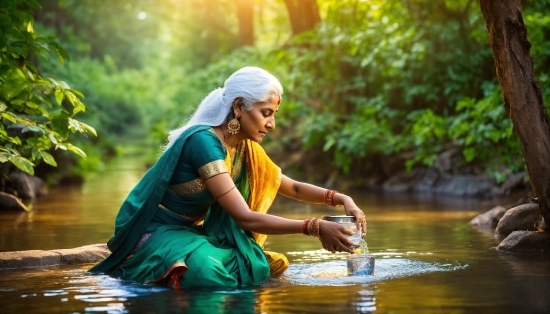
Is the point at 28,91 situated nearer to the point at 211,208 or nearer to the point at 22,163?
the point at 22,163

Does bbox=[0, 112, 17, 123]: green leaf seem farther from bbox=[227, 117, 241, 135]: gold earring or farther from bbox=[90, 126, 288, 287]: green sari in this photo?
bbox=[227, 117, 241, 135]: gold earring

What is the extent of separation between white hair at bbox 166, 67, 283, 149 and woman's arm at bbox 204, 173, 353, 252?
0.46 m

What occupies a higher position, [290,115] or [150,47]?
[150,47]

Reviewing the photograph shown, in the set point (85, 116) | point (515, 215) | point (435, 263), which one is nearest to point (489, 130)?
point (515, 215)

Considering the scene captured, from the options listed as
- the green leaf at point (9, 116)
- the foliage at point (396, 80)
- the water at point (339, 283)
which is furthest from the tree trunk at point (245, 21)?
the green leaf at point (9, 116)

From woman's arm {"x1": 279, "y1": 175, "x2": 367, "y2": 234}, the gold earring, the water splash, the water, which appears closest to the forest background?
the water

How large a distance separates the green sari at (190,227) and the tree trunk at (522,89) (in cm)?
189

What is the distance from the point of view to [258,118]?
18.3 feet

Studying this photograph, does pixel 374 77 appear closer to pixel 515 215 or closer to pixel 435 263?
pixel 515 215

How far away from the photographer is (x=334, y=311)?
14.6 feet

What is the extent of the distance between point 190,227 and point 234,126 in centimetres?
75

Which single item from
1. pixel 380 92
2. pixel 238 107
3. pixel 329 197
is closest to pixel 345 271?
pixel 329 197

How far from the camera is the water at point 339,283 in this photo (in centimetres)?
463

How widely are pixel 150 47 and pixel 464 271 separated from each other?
52854 millimetres
